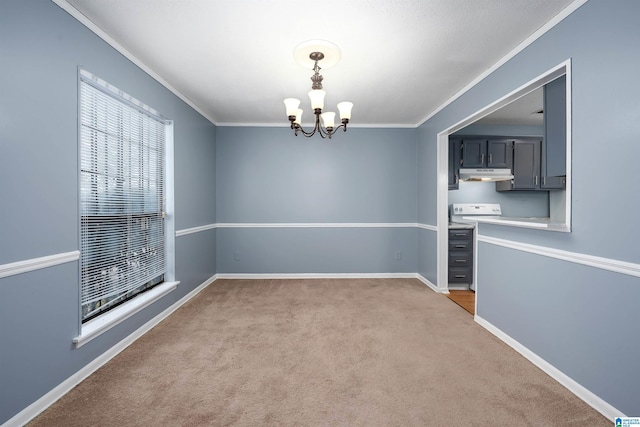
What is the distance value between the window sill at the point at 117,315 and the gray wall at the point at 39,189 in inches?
2.9

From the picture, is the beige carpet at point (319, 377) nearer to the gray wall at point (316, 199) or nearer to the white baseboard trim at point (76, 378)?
the white baseboard trim at point (76, 378)

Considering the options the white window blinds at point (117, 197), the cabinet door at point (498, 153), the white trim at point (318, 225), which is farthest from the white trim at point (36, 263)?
the cabinet door at point (498, 153)

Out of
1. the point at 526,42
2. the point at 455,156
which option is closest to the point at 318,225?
the point at 455,156

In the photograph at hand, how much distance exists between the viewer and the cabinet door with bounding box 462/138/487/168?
176 inches

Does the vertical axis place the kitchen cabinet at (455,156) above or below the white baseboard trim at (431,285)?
above

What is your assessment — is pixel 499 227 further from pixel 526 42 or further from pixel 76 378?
pixel 76 378

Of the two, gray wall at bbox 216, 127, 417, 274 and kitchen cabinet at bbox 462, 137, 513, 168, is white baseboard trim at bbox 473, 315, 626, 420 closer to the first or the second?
gray wall at bbox 216, 127, 417, 274

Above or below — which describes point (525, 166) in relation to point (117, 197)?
above

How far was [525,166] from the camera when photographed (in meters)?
4.58

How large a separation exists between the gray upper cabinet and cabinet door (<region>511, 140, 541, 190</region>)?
2639 millimetres

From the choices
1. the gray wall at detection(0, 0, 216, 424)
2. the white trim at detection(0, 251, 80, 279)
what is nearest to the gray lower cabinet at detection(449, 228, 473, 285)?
the gray wall at detection(0, 0, 216, 424)

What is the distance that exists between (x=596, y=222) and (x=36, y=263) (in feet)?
11.1

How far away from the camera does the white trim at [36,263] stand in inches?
59.7

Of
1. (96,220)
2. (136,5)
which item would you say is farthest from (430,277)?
(136,5)
